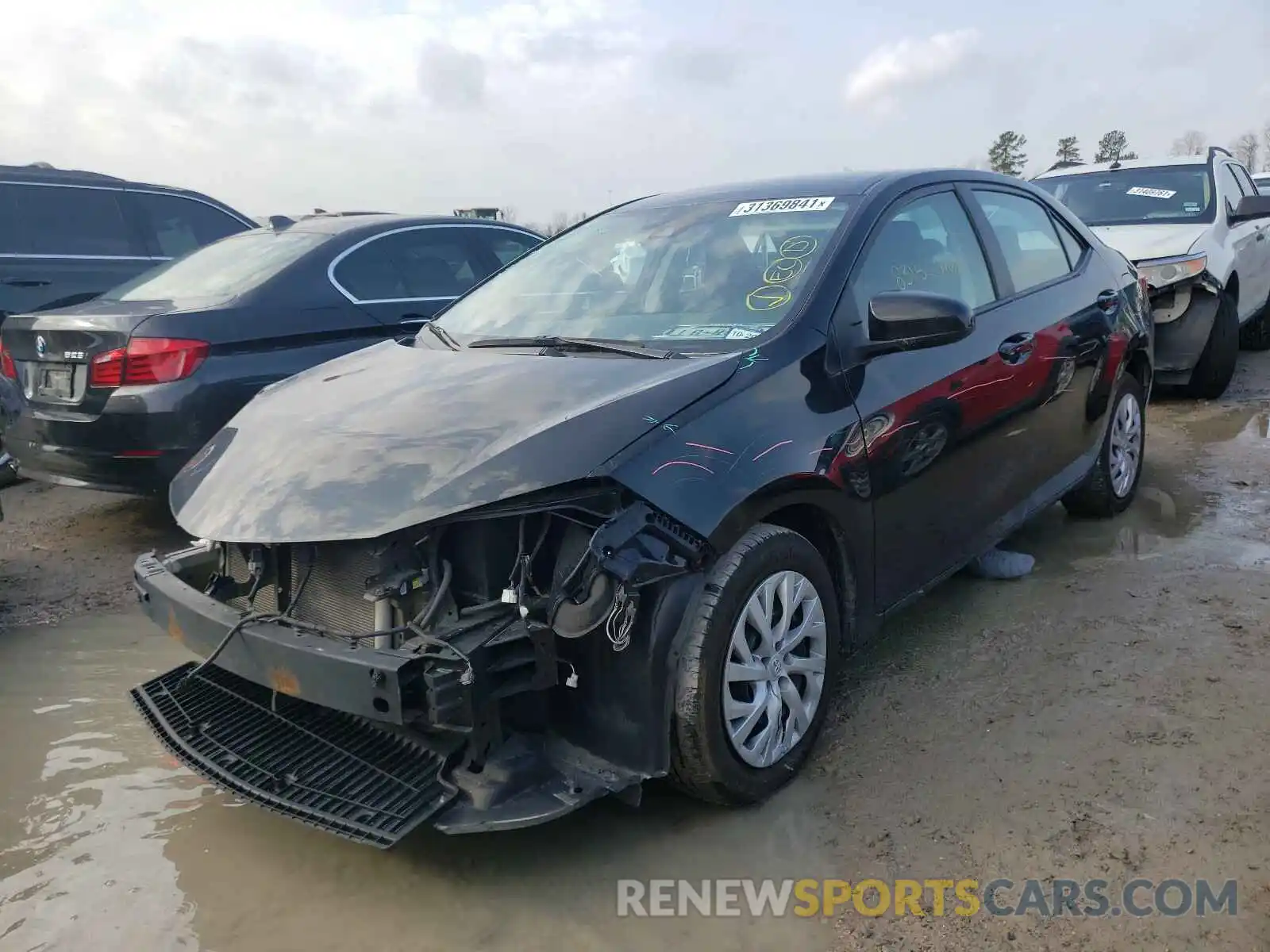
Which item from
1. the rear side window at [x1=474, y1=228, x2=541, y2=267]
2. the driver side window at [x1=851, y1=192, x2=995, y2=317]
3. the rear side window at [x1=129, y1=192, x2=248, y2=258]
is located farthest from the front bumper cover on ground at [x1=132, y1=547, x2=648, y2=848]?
the rear side window at [x1=129, y1=192, x2=248, y2=258]

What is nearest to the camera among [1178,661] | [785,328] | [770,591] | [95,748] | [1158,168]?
[770,591]

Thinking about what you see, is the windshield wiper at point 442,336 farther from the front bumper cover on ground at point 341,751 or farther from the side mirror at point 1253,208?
the side mirror at point 1253,208

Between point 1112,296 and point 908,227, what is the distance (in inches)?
66.2

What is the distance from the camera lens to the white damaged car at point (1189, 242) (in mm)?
7102

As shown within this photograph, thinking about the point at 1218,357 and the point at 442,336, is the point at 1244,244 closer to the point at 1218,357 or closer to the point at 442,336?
the point at 1218,357

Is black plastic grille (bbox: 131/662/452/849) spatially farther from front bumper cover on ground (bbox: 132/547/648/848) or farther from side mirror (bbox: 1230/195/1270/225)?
side mirror (bbox: 1230/195/1270/225)

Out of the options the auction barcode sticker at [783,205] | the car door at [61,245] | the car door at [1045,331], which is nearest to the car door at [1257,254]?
the car door at [1045,331]

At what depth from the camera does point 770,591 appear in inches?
102

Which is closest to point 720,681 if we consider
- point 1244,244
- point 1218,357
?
point 1218,357

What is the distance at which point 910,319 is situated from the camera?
288 cm

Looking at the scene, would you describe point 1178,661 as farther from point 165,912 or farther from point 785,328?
point 165,912

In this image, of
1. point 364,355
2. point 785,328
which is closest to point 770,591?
point 785,328

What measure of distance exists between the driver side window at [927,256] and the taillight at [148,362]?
2974 millimetres

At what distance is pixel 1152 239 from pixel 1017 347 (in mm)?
4697
